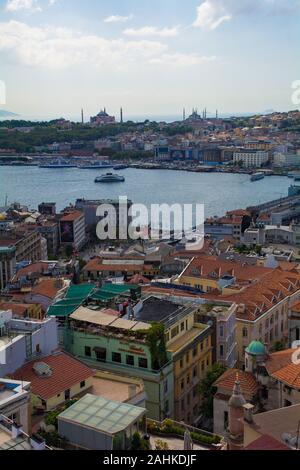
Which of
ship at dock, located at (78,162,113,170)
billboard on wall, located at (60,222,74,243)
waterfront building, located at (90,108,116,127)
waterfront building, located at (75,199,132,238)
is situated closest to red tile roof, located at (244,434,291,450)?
billboard on wall, located at (60,222,74,243)

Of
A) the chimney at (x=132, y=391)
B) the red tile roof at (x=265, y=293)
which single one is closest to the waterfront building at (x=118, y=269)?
the red tile roof at (x=265, y=293)

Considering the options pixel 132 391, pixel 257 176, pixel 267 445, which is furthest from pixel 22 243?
pixel 257 176

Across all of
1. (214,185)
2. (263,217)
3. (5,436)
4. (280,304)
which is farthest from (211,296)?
(214,185)

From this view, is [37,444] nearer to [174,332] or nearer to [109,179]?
[174,332]

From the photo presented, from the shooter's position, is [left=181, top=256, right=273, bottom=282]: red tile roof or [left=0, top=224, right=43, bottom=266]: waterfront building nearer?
[left=181, top=256, right=273, bottom=282]: red tile roof

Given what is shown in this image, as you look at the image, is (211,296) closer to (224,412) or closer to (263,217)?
(224,412)

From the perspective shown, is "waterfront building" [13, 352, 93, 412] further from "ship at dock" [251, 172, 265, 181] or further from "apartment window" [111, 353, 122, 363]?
"ship at dock" [251, 172, 265, 181]

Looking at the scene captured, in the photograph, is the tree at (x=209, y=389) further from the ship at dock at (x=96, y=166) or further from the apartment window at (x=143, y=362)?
the ship at dock at (x=96, y=166)
